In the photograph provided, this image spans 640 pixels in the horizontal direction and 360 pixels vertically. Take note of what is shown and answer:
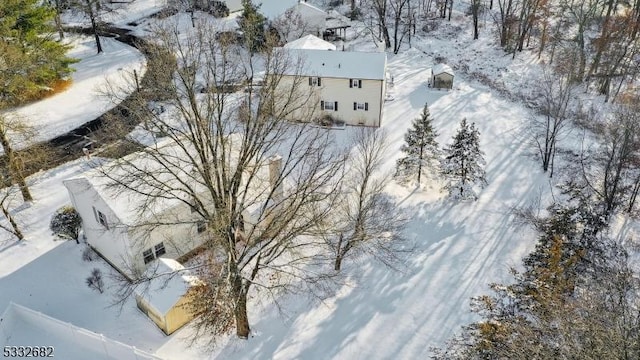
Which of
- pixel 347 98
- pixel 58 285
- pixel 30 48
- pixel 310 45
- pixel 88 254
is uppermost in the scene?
pixel 30 48

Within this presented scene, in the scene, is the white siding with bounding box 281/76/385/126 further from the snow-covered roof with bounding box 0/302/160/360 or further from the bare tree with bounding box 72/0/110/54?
the bare tree with bounding box 72/0/110/54

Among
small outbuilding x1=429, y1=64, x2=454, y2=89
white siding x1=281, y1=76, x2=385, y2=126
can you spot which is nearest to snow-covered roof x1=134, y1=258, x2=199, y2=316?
white siding x1=281, y1=76, x2=385, y2=126

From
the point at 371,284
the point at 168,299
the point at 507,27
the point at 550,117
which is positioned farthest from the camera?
the point at 507,27

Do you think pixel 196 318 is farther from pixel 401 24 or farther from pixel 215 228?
pixel 401 24

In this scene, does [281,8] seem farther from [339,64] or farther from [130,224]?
[130,224]

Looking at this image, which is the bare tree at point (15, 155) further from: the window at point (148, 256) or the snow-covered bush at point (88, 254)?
the window at point (148, 256)

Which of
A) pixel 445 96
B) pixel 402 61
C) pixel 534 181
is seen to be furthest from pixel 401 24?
pixel 534 181

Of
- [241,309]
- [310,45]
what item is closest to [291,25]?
[310,45]

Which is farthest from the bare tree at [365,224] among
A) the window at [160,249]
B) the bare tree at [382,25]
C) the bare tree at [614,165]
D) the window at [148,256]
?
the bare tree at [382,25]
